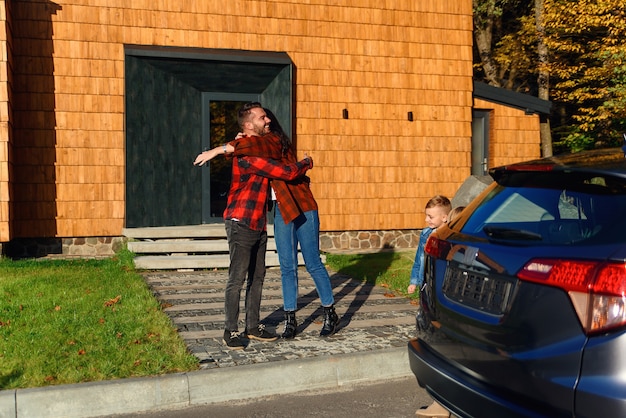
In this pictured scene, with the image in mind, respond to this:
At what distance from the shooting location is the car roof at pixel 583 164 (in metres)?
3.11

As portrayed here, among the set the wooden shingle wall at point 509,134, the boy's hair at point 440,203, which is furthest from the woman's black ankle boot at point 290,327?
the wooden shingle wall at point 509,134

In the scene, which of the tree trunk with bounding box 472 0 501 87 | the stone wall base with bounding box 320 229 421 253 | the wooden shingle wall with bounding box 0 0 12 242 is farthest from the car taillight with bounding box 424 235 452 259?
the tree trunk with bounding box 472 0 501 87

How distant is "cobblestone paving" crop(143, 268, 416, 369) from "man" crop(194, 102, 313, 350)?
34cm

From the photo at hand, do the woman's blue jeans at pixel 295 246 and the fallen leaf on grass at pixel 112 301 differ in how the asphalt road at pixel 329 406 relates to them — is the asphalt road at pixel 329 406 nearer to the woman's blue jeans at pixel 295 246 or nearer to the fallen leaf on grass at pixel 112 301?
the woman's blue jeans at pixel 295 246

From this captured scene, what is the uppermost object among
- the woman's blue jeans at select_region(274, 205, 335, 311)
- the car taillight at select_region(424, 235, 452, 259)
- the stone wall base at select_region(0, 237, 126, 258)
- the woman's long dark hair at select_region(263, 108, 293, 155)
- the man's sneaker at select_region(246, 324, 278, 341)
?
the woman's long dark hair at select_region(263, 108, 293, 155)

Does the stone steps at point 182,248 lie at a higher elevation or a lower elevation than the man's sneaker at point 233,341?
higher

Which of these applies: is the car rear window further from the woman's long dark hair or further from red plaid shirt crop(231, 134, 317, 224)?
the woman's long dark hair

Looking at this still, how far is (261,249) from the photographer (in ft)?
20.4

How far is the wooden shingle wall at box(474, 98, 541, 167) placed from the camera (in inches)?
637

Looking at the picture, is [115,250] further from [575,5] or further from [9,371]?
[575,5]

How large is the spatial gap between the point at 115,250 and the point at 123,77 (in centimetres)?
316

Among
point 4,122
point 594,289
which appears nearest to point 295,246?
point 594,289

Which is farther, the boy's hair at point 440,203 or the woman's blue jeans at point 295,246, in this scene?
the boy's hair at point 440,203

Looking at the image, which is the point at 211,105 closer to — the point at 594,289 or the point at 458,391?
the point at 458,391
